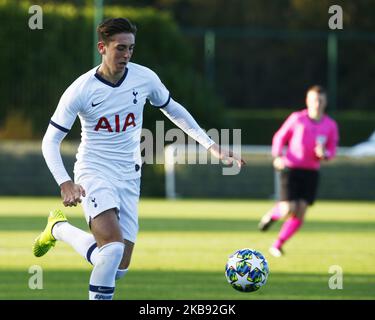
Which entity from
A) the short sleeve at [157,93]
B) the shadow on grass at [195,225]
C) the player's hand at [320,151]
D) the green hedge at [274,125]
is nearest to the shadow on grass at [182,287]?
the short sleeve at [157,93]

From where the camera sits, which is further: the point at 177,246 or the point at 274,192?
the point at 274,192

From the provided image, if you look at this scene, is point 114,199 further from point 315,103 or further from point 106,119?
point 315,103

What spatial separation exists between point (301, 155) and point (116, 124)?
259 inches

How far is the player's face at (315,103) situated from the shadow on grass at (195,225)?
3929 mm

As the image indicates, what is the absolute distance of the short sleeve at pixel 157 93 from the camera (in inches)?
370

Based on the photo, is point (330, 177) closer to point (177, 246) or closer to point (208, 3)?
point (177, 246)

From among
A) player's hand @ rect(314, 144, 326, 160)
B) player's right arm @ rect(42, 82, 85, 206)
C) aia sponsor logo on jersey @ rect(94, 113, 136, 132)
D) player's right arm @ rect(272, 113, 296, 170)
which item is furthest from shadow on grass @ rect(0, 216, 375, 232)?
player's right arm @ rect(42, 82, 85, 206)

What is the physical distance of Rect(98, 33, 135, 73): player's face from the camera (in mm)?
8875

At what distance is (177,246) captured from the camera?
16000 mm

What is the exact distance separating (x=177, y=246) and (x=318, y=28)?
3261 cm

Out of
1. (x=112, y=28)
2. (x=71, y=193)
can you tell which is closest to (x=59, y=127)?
(x=71, y=193)

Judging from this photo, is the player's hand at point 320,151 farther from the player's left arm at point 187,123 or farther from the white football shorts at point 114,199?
the white football shorts at point 114,199

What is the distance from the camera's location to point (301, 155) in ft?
50.4

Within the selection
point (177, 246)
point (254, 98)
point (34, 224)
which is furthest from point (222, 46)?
point (177, 246)
